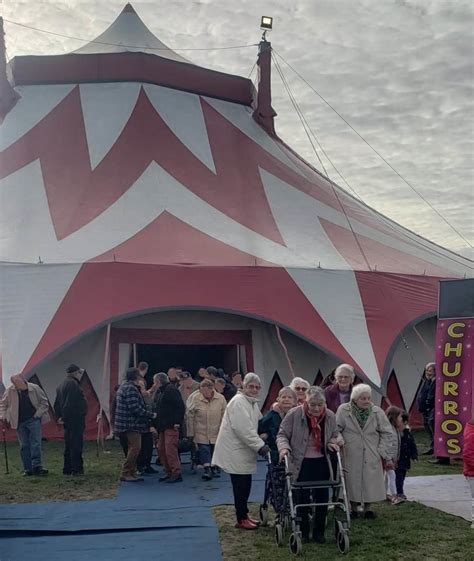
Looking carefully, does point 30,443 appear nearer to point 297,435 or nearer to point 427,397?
point 297,435

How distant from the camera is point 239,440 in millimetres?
4688

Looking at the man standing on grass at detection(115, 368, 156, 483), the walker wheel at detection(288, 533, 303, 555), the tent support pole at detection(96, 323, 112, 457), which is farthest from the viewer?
Result: the tent support pole at detection(96, 323, 112, 457)

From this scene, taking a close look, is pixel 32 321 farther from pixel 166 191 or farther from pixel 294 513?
pixel 294 513

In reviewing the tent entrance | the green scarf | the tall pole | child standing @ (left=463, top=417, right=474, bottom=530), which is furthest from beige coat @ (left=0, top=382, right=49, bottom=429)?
the tall pole

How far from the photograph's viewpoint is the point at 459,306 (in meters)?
6.29

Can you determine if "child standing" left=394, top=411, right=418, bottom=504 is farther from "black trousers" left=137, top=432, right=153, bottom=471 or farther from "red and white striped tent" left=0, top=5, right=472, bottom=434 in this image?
"red and white striped tent" left=0, top=5, right=472, bottom=434

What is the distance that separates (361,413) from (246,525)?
1061mm

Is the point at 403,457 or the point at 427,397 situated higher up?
the point at 427,397

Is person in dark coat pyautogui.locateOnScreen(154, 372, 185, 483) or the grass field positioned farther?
person in dark coat pyautogui.locateOnScreen(154, 372, 185, 483)

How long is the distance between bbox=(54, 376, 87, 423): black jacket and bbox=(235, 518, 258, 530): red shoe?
246 cm

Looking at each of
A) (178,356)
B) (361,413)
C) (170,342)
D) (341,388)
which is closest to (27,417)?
(170,342)

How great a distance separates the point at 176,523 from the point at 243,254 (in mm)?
4682

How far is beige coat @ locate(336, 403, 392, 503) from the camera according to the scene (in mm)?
4824

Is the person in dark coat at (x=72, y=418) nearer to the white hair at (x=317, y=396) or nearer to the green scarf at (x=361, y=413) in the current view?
the green scarf at (x=361, y=413)
